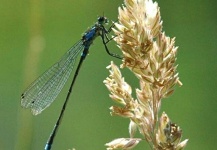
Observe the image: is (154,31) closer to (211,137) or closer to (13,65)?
(211,137)

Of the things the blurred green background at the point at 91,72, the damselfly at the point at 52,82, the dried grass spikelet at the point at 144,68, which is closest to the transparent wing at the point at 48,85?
the damselfly at the point at 52,82

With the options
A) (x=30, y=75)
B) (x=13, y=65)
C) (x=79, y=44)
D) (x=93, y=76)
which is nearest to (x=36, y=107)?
(x=30, y=75)

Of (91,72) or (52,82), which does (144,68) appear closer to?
(52,82)

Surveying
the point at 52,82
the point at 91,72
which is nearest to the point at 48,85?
the point at 52,82

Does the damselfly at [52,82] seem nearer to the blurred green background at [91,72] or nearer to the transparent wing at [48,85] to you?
the transparent wing at [48,85]

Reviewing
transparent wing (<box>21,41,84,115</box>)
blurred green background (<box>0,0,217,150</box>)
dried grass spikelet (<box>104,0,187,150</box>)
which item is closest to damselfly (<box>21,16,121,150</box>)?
transparent wing (<box>21,41,84,115</box>)

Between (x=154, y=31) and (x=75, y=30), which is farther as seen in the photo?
(x=75, y=30)
